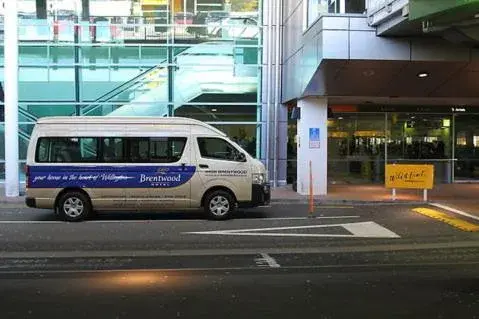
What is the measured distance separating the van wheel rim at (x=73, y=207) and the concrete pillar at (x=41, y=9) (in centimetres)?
1091

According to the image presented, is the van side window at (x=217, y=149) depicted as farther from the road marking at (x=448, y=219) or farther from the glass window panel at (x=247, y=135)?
the glass window panel at (x=247, y=135)

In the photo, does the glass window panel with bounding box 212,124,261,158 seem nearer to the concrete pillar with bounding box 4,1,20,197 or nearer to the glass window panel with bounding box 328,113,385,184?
the glass window panel with bounding box 328,113,385,184

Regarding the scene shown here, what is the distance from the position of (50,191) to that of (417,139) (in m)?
15.0

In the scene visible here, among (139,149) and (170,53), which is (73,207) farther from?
(170,53)

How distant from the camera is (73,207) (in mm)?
14391

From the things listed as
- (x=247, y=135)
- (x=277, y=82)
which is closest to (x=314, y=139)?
(x=277, y=82)

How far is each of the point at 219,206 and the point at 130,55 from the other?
10.4 m

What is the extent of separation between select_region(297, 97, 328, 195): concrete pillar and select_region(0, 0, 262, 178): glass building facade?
4028mm

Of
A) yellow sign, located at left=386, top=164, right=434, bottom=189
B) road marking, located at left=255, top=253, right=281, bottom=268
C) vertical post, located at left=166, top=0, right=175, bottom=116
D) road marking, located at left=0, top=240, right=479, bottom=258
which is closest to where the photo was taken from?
road marking, located at left=255, top=253, right=281, bottom=268

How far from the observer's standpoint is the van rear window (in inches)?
571

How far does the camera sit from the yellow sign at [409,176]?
18234 millimetres

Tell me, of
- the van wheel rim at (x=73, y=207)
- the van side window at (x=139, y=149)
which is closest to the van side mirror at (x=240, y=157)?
Answer: the van side window at (x=139, y=149)

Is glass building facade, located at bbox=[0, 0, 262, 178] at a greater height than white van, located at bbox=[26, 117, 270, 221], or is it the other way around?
glass building facade, located at bbox=[0, 0, 262, 178]

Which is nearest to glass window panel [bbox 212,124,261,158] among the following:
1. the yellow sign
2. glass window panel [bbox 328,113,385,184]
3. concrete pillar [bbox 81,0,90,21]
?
glass window panel [bbox 328,113,385,184]
